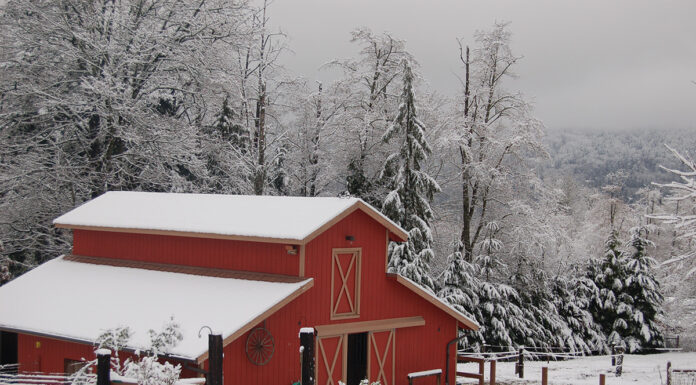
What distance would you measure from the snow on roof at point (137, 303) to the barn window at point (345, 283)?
1320 mm

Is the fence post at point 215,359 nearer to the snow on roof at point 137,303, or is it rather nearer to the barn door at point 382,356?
the snow on roof at point 137,303

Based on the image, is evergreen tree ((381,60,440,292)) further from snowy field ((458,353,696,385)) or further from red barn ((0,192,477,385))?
red barn ((0,192,477,385))

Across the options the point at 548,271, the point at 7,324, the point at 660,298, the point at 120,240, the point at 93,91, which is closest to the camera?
the point at 7,324

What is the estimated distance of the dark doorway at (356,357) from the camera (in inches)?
667

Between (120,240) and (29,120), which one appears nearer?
Answer: (120,240)

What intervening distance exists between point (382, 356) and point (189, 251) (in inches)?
217

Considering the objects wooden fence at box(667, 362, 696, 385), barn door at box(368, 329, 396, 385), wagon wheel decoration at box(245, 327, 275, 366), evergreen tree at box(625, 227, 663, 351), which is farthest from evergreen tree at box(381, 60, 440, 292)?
wagon wheel decoration at box(245, 327, 275, 366)

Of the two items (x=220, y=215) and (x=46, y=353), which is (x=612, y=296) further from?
(x=46, y=353)

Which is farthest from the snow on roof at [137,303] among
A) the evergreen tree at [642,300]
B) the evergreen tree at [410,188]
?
the evergreen tree at [642,300]

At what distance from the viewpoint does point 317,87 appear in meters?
36.4

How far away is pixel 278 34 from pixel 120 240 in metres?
16.2

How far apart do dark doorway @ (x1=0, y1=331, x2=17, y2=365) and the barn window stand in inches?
342

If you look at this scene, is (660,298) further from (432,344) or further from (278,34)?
(278,34)

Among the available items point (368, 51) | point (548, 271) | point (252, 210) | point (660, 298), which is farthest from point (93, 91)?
point (660, 298)
